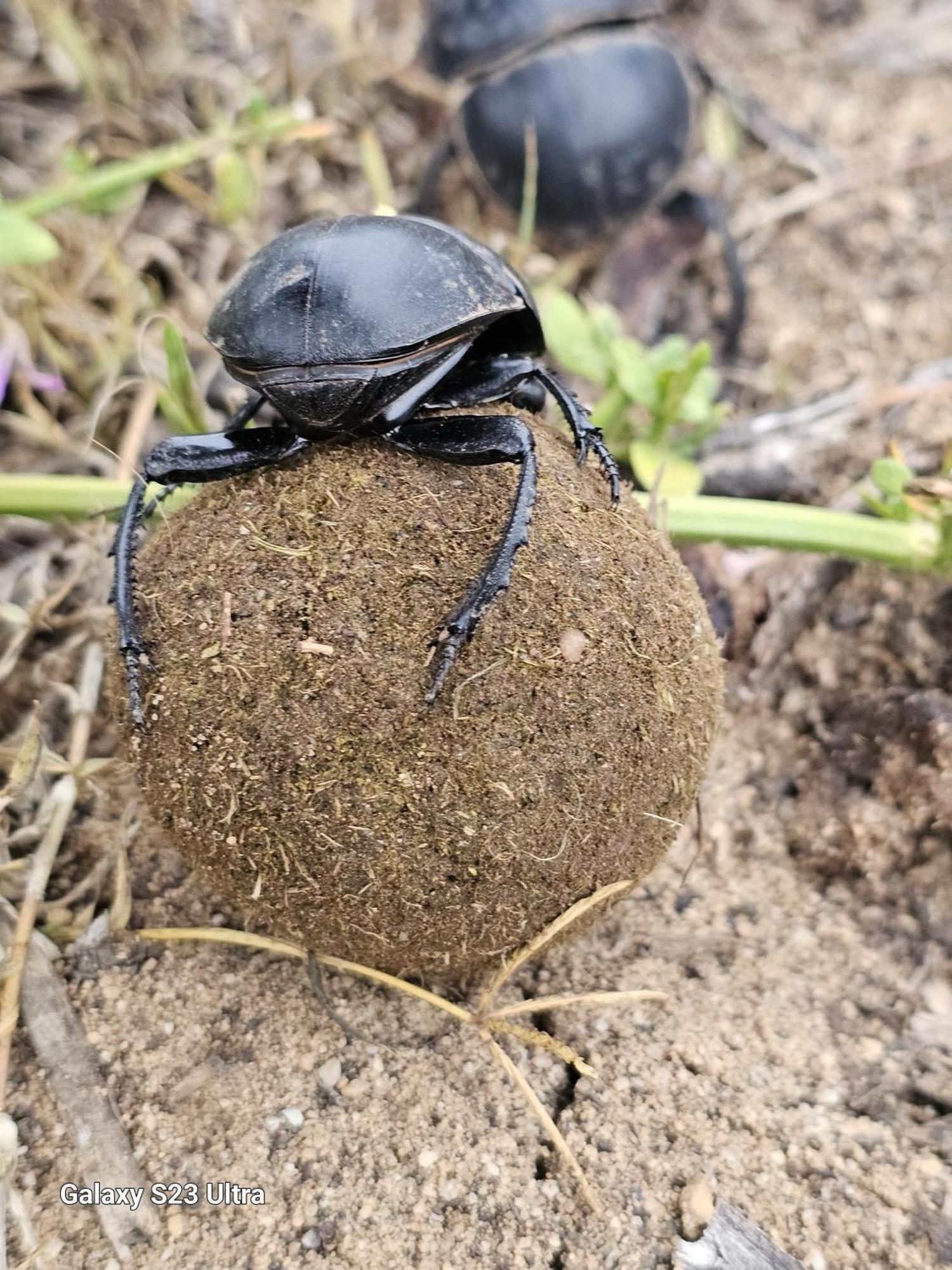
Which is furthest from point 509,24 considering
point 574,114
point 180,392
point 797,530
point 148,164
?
point 797,530

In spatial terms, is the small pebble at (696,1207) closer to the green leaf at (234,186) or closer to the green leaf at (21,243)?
the green leaf at (21,243)

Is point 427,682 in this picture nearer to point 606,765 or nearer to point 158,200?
point 606,765

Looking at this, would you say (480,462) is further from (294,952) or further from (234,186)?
(234,186)

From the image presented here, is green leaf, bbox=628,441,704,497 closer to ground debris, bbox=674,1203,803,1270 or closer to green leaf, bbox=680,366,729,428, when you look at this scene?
green leaf, bbox=680,366,729,428

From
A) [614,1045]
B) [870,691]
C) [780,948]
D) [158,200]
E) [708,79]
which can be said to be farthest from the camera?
[708,79]

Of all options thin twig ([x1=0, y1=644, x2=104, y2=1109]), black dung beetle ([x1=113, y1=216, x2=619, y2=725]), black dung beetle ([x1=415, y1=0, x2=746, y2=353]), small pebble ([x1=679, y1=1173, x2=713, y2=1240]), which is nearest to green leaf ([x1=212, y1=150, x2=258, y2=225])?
black dung beetle ([x1=415, y1=0, x2=746, y2=353])

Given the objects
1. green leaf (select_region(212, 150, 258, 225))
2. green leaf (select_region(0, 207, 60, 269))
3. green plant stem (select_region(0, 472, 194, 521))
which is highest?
green leaf (select_region(0, 207, 60, 269))

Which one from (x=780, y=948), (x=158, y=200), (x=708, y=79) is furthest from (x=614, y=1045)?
(x=708, y=79)
